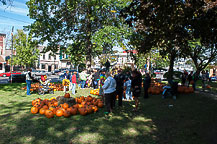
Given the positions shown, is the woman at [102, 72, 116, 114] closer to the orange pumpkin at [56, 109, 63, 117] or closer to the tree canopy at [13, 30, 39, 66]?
the orange pumpkin at [56, 109, 63, 117]

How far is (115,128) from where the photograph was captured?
609cm

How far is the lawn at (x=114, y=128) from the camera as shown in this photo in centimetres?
510

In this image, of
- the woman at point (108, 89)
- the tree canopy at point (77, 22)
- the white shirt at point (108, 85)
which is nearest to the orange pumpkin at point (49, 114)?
the woman at point (108, 89)

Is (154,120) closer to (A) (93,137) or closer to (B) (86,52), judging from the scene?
(A) (93,137)

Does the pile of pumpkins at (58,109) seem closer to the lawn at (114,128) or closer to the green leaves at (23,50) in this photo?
the lawn at (114,128)

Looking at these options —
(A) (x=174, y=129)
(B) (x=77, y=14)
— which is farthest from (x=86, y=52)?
(A) (x=174, y=129)

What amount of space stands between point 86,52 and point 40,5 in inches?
261

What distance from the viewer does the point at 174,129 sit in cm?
610

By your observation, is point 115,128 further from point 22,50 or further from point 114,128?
point 22,50

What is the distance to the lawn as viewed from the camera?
201 inches

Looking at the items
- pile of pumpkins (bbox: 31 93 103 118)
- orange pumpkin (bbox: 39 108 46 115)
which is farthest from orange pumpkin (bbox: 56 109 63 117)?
orange pumpkin (bbox: 39 108 46 115)

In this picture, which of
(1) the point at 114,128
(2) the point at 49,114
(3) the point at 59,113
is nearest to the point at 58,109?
(3) the point at 59,113

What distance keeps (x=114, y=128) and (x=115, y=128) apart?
35 mm

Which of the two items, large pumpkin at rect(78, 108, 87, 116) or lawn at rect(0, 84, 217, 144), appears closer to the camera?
lawn at rect(0, 84, 217, 144)
